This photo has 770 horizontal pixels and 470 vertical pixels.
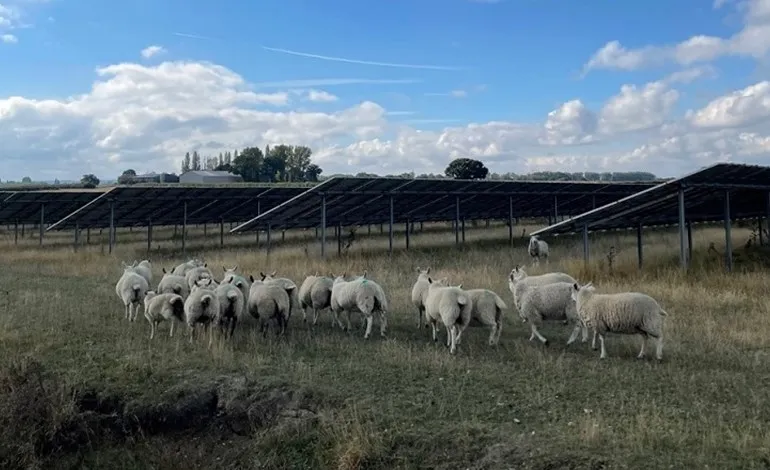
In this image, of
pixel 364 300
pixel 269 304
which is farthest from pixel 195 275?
pixel 364 300

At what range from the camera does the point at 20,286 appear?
18.7 meters

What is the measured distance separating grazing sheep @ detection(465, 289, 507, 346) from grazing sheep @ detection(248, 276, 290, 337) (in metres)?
3.50

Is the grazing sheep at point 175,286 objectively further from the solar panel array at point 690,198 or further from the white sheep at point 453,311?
the solar panel array at point 690,198

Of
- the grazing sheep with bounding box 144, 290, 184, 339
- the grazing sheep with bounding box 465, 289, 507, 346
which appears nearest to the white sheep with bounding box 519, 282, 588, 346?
the grazing sheep with bounding box 465, 289, 507, 346

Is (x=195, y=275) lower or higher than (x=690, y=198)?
lower

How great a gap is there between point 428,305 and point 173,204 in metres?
26.0

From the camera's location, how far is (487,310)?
10594 mm

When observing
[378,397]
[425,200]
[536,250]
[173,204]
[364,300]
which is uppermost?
[173,204]

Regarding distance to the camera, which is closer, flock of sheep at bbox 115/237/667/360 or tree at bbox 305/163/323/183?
flock of sheep at bbox 115/237/667/360

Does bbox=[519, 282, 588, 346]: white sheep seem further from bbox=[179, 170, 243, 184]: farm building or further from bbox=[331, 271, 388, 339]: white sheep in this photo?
bbox=[179, 170, 243, 184]: farm building

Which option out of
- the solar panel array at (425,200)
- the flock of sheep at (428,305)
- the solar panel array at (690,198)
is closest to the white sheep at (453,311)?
the flock of sheep at (428,305)

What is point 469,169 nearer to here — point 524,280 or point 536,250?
point 536,250

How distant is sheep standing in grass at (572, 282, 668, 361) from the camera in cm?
950

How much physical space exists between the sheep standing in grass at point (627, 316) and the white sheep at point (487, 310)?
1.39 m
